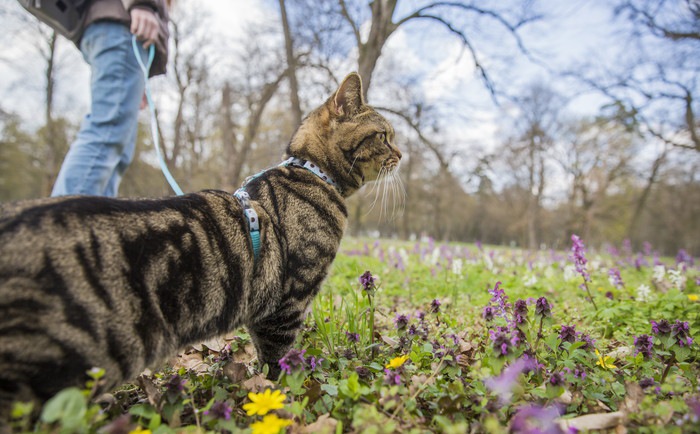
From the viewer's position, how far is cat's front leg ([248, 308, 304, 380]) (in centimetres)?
206

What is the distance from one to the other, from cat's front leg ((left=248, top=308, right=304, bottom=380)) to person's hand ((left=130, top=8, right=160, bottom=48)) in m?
2.51

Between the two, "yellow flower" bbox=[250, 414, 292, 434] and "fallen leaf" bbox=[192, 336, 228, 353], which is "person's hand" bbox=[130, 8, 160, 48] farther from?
"yellow flower" bbox=[250, 414, 292, 434]

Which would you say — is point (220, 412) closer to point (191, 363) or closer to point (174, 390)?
point (174, 390)

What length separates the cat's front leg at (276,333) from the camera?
206cm

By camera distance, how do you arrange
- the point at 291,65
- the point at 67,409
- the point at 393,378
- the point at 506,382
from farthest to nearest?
the point at 291,65 → the point at 393,378 → the point at 506,382 → the point at 67,409

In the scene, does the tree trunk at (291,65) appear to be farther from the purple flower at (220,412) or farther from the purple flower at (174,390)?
the purple flower at (220,412)

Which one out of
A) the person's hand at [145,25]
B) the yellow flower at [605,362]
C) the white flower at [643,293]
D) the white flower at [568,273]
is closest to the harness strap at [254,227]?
the yellow flower at [605,362]

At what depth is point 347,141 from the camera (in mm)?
2562

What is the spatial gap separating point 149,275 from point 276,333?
2.82 feet

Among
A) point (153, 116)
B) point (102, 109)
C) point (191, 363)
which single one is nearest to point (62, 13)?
point (102, 109)

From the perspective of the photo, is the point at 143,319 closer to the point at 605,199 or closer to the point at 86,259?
the point at 86,259

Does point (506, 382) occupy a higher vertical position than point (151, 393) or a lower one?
higher

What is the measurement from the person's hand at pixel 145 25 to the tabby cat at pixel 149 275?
5.69 feet

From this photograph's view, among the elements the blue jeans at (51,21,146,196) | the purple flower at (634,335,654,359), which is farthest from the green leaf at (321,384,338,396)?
the blue jeans at (51,21,146,196)
